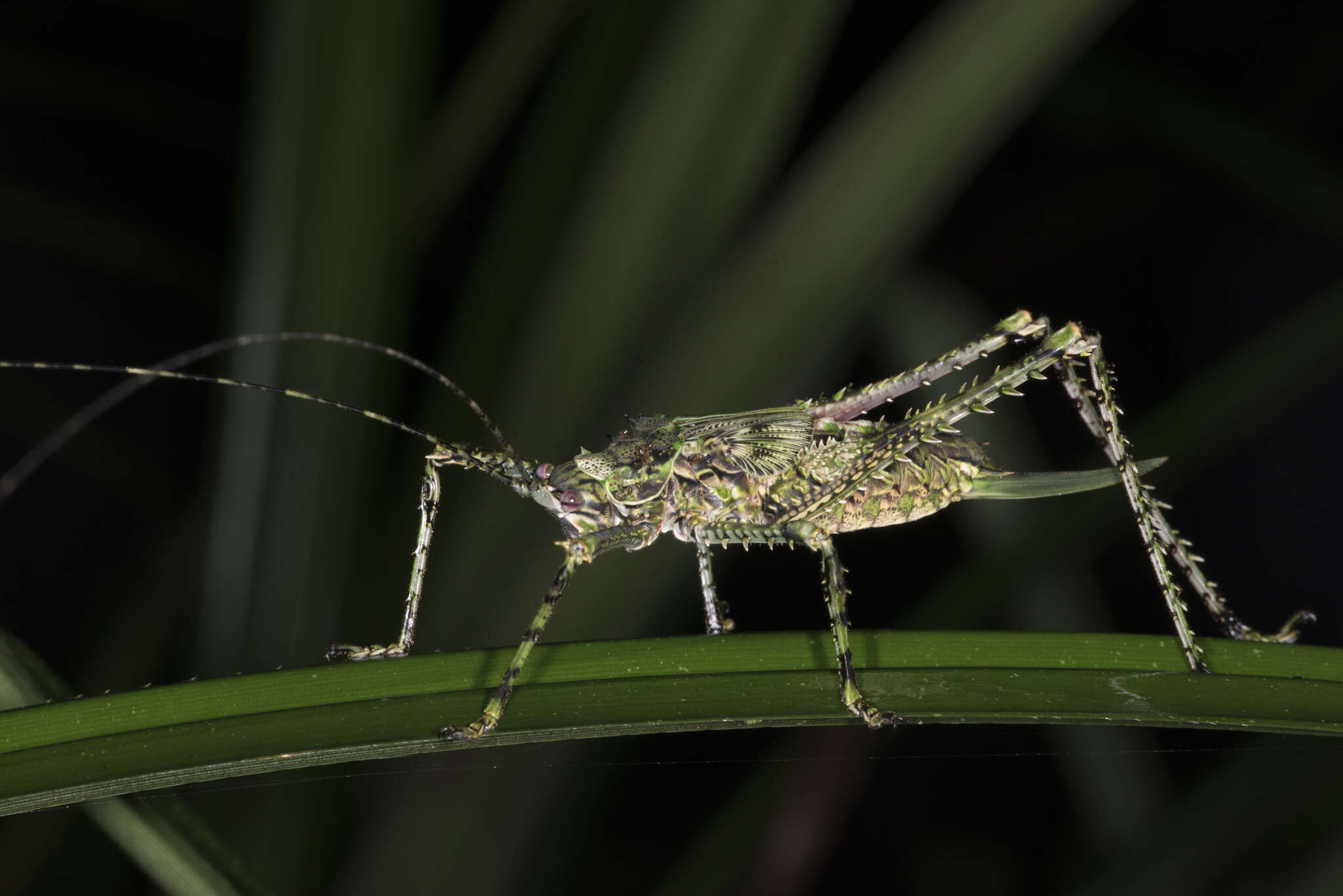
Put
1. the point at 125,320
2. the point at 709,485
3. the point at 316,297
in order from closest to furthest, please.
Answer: the point at 316,297 < the point at 709,485 < the point at 125,320

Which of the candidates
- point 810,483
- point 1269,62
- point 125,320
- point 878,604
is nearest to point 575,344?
point 810,483

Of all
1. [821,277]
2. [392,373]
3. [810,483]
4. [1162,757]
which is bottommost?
[1162,757]

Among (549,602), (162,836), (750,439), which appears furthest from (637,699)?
(750,439)

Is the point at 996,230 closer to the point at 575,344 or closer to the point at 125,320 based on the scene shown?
the point at 575,344

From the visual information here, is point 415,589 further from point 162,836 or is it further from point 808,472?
point 808,472

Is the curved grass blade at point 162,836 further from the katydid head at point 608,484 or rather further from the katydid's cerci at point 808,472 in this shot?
the katydid head at point 608,484
